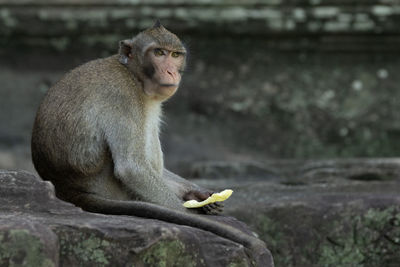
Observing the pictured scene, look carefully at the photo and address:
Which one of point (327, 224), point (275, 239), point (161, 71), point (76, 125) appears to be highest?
point (161, 71)

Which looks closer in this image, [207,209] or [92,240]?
[92,240]

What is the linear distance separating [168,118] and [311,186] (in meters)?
2.18

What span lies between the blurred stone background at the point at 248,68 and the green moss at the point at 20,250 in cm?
403

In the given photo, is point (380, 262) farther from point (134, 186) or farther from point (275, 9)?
point (275, 9)

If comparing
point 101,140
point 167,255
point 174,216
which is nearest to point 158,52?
point 101,140

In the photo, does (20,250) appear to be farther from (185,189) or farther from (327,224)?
(327,224)

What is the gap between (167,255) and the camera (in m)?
3.05

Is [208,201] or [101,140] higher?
[101,140]

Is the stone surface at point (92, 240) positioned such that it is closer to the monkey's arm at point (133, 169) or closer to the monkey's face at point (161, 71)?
the monkey's arm at point (133, 169)

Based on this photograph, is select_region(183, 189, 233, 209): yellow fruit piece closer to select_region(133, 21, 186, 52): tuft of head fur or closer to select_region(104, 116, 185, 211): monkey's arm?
select_region(104, 116, 185, 211): monkey's arm

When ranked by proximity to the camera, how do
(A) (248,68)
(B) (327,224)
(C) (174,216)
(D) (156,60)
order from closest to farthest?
(C) (174,216) < (D) (156,60) < (B) (327,224) < (A) (248,68)

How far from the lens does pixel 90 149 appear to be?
389 centimetres

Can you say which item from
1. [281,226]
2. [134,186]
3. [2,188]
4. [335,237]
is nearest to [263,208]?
[281,226]

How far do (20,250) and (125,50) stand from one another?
1719 mm
